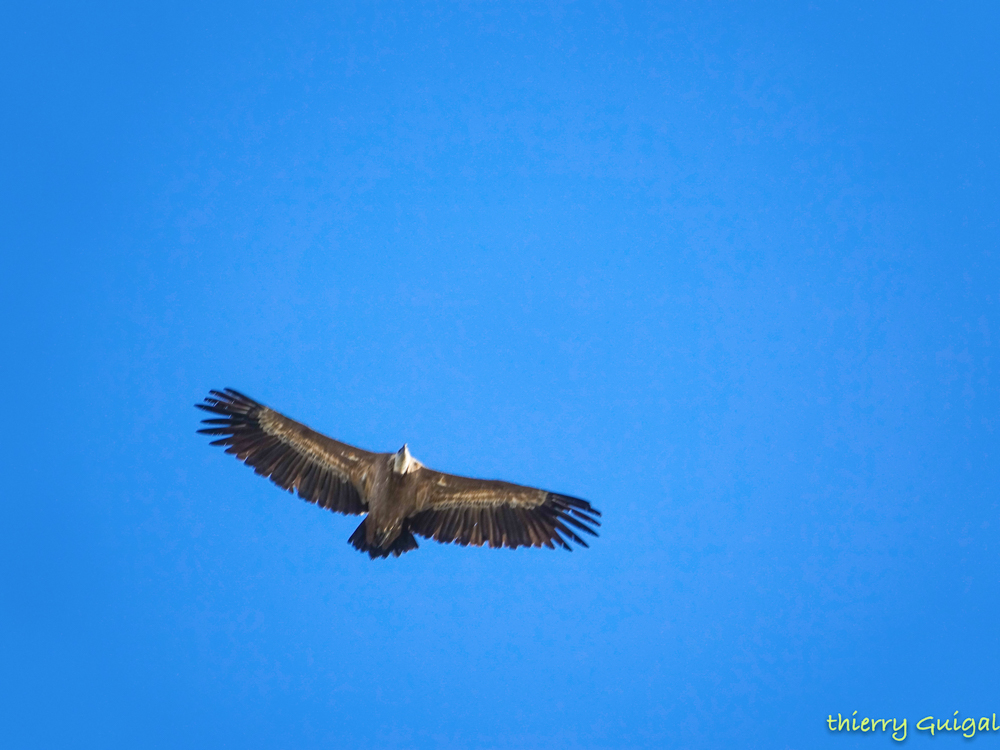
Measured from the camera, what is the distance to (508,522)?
15.9 metres

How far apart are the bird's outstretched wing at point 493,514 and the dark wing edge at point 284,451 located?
3.75 ft

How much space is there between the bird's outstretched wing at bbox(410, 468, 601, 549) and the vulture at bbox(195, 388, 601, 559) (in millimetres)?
16

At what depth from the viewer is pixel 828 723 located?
19812mm

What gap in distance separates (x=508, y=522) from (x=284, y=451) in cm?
386

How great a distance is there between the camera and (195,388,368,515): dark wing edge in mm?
15367

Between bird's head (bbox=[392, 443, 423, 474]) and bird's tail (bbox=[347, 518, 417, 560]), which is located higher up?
bird's head (bbox=[392, 443, 423, 474])

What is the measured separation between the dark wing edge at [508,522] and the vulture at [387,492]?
0.05ft

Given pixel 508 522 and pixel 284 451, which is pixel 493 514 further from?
pixel 284 451

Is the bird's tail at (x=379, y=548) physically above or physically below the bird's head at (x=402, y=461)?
below

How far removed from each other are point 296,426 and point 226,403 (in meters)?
1.17

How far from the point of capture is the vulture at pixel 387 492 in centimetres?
1527

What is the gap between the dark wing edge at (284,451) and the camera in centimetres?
1537

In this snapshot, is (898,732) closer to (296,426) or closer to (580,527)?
(580,527)

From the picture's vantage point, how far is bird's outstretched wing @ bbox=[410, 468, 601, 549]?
51.2ft
